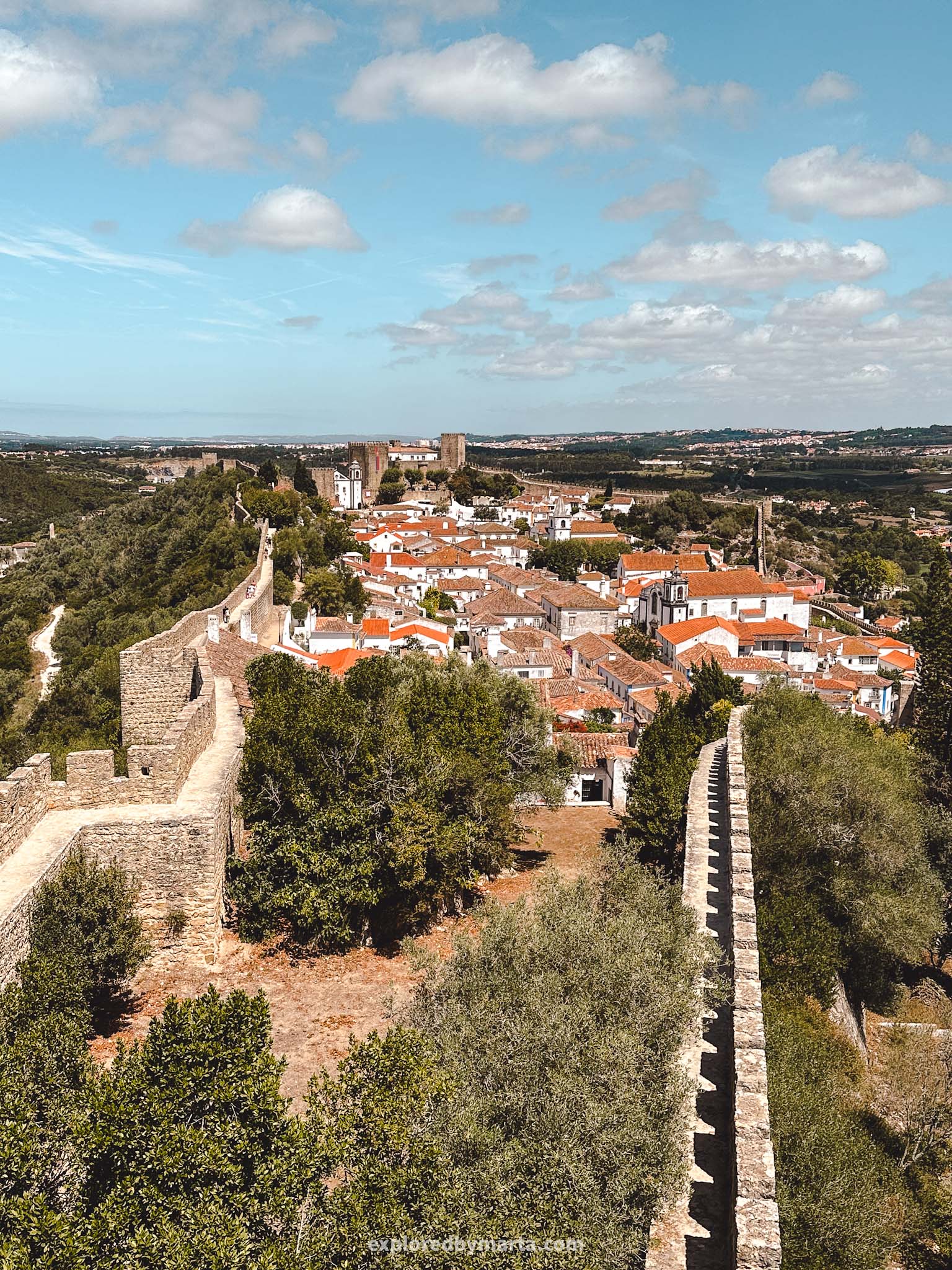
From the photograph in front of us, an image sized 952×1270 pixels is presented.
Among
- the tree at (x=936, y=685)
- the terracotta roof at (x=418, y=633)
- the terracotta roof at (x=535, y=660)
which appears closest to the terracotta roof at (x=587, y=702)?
the terracotta roof at (x=535, y=660)

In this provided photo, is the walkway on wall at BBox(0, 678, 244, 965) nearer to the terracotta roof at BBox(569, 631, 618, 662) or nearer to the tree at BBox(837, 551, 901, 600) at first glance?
the terracotta roof at BBox(569, 631, 618, 662)

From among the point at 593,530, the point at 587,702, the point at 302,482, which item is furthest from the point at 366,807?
the point at 593,530

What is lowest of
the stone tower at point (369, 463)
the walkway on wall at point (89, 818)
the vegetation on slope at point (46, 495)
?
the walkway on wall at point (89, 818)

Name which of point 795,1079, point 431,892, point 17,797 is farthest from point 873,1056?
point 17,797

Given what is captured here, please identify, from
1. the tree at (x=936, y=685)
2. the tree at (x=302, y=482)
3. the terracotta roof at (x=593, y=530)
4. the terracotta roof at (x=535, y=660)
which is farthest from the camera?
the terracotta roof at (x=593, y=530)

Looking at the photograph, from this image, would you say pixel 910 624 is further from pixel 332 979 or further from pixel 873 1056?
pixel 332 979

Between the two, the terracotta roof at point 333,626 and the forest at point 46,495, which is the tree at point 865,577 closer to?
the terracotta roof at point 333,626
